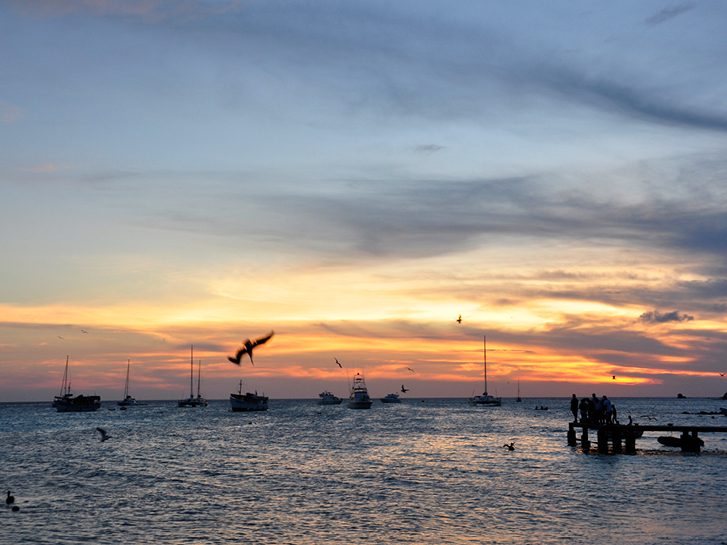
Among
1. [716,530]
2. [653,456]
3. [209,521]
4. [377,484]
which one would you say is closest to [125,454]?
[377,484]

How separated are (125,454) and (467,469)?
3132 centimetres

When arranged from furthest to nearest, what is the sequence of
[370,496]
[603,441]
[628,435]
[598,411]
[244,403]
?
[244,403]
[598,411]
[628,435]
[603,441]
[370,496]

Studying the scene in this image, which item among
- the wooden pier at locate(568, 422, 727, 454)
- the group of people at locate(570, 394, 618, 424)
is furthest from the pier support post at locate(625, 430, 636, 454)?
the group of people at locate(570, 394, 618, 424)

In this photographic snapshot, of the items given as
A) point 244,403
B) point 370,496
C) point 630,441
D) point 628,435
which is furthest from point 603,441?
point 244,403

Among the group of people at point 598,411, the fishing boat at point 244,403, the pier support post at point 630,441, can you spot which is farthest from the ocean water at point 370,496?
the fishing boat at point 244,403

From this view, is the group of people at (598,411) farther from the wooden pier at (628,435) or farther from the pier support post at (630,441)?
the pier support post at (630,441)

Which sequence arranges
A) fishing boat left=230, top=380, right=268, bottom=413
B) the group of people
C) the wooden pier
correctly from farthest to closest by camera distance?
1. fishing boat left=230, top=380, right=268, bottom=413
2. the group of people
3. the wooden pier

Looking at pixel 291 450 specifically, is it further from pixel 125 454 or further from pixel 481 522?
pixel 481 522

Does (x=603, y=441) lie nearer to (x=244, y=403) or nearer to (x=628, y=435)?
(x=628, y=435)

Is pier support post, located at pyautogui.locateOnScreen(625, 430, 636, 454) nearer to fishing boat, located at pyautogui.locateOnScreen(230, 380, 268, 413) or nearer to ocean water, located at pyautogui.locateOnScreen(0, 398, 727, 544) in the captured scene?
ocean water, located at pyautogui.locateOnScreen(0, 398, 727, 544)

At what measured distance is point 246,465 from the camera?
149ft

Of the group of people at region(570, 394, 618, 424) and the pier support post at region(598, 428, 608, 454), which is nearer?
the pier support post at region(598, 428, 608, 454)

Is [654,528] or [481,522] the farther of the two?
[481,522]

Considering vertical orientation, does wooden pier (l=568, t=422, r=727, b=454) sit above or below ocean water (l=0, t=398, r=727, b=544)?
above
